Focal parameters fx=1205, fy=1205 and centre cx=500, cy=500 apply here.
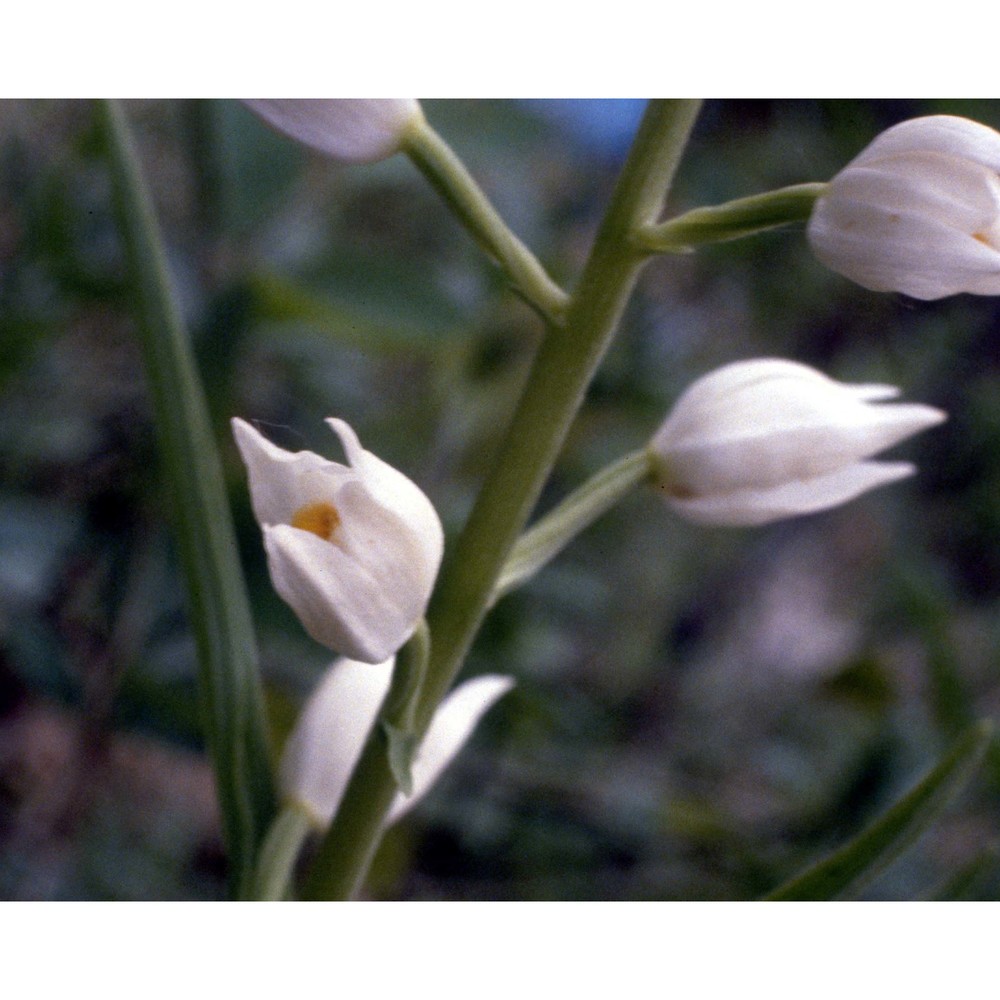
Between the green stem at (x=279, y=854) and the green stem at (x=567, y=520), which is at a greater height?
the green stem at (x=567, y=520)

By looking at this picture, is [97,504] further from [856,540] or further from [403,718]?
[856,540]

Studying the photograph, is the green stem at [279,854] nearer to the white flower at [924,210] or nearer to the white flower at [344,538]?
the white flower at [344,538]

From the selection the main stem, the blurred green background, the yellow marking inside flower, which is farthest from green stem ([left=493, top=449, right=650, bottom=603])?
the blurred green background

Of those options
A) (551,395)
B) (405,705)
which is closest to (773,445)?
(551,395)

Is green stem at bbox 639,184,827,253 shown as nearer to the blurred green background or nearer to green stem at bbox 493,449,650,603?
green stem at bbox 493,449,650,603

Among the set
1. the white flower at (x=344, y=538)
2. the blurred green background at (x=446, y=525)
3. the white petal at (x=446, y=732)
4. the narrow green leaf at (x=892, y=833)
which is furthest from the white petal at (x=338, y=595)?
the blurred green background at (x=446, y=525)

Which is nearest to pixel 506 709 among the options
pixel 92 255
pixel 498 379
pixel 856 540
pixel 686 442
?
pixel 498 379

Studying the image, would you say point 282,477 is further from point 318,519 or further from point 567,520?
point 567,520
